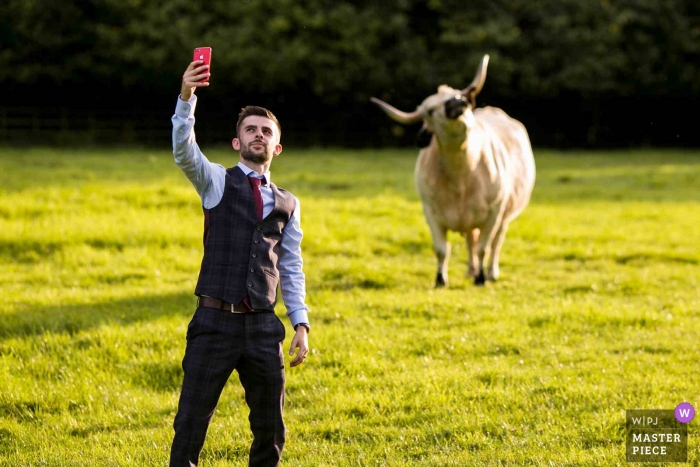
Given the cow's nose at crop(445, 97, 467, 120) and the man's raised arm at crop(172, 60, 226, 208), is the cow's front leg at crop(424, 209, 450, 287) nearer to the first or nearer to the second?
the cow's nose at crop(445, 97, 467, 120)

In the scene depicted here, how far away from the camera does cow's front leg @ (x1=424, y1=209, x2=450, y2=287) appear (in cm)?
Answer: 963

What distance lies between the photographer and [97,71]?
33938 mm

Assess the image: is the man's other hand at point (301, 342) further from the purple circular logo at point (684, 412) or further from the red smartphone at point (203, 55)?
the purple circular logo at point (684, 412)

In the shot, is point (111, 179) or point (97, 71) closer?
point (111, 179)

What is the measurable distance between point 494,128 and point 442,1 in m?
23.7

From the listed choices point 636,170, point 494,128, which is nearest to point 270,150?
point 494,128

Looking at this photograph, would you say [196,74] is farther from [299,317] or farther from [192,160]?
[299,317]

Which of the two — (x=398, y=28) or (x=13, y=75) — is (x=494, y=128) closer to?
(x=398, y=28)

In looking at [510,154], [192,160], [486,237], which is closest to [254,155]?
[192,160]

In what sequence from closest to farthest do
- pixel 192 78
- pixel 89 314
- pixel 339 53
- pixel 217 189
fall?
pixel 192 78, pixel 217 189, pixel 89 314, pixel 339 53

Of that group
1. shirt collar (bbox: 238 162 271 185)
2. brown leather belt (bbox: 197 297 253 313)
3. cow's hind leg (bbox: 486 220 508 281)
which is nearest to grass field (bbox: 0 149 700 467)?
cow's hind leg (bbox: 486 220 508 281)

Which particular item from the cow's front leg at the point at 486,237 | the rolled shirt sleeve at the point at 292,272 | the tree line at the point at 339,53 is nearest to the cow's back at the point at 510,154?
the cow's front leg at the point at 486,237

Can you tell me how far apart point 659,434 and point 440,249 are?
189 inches

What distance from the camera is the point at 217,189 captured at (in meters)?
3.94
